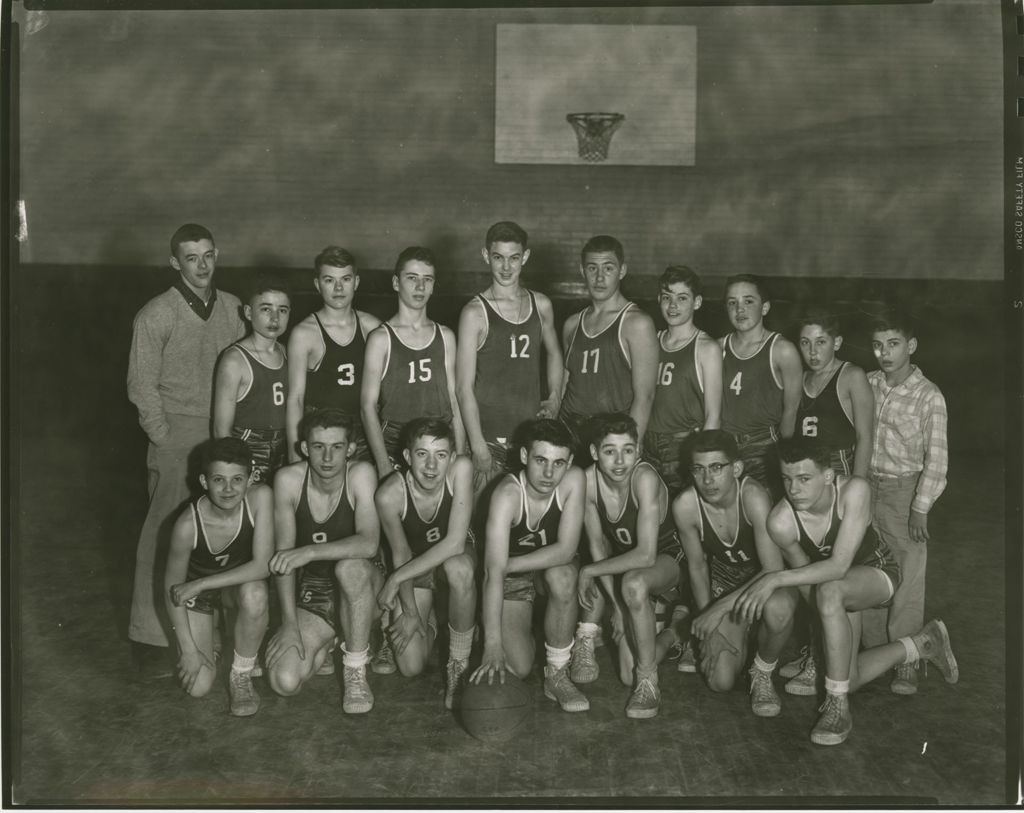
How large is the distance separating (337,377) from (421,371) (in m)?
0.33

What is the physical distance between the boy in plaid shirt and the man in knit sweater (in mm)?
2618

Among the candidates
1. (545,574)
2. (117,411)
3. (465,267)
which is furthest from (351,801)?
(465,267)

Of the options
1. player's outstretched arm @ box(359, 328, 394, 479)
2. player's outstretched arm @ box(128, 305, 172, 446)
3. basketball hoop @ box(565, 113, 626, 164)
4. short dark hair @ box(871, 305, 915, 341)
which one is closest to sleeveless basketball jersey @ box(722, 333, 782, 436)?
short dark hair @ box(871, 305, 915, 341)

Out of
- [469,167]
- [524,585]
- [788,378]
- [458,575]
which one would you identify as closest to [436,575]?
[458,575]

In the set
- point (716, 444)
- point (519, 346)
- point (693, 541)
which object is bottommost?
point (693, 541)

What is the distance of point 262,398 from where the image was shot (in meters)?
3.85

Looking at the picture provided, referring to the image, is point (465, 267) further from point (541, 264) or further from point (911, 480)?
point (911, 480)

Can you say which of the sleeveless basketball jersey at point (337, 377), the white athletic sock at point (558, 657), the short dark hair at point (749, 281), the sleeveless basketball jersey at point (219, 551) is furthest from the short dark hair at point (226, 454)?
the short dark hair at point (749, 281)

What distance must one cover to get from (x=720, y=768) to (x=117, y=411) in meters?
3.96

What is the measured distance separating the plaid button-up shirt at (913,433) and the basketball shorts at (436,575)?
1615mm

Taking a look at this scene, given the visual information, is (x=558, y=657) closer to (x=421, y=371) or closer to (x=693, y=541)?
(x=693, y=541)

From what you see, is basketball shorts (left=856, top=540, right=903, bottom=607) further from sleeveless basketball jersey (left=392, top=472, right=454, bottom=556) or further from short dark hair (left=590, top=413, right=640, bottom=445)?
sleeveless basketball jersey (left=392, top=472, right=454, bottom=556)

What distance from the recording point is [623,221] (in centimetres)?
662

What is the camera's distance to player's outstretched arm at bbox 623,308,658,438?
3.92 metres
